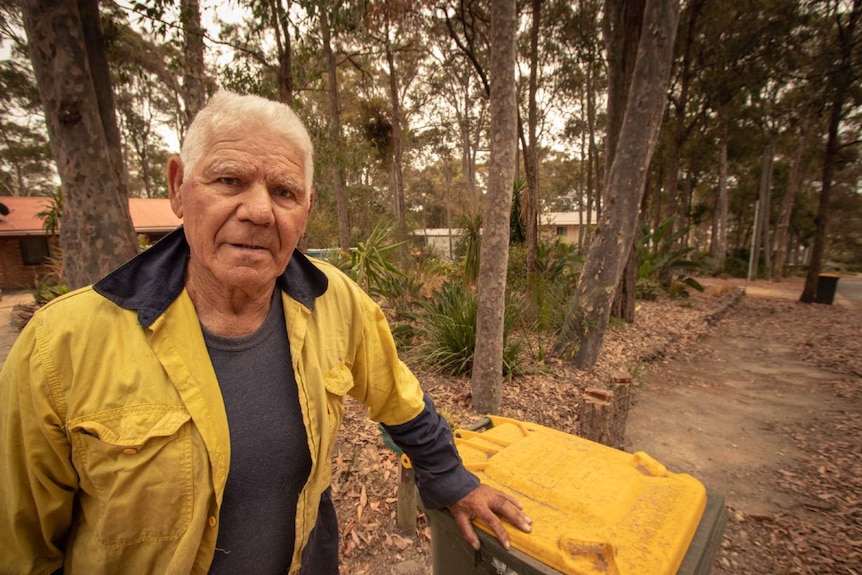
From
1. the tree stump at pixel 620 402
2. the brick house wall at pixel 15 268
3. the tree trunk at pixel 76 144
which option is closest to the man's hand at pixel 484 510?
the tree stump at pixel 620 402

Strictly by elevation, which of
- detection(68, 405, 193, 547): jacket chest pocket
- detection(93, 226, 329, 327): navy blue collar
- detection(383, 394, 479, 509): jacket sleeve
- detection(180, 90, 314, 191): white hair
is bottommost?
detection(383, 394, 479, 509): jacket sleeve

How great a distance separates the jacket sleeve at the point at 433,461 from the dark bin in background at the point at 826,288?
48.5 feet

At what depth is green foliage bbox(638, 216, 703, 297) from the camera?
34.7 ft

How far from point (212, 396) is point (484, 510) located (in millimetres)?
979

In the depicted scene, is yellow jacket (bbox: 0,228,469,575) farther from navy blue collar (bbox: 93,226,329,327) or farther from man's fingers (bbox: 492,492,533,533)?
man's fingers (bbox: 492,492,533,533)

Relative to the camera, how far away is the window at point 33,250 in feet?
51.4

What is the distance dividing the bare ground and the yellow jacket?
1.82m

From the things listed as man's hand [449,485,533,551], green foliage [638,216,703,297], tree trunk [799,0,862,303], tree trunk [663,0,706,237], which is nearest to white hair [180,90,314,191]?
man's hand [449,485,533,551]

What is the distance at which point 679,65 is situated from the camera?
13.2 metres

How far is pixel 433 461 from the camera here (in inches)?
57.4

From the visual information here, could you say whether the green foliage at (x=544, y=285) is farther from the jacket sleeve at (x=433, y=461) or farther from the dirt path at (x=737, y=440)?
the jacket sleeve at (x=433, y=461)

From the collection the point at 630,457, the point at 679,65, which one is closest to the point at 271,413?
the point at 630,457

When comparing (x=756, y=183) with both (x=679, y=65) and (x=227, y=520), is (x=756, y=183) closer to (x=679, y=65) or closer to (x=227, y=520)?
(x=679, y=65)

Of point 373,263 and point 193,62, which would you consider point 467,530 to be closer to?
point 373,263
